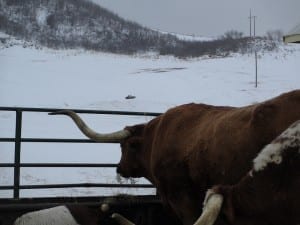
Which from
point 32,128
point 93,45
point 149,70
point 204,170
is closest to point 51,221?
point 204,170

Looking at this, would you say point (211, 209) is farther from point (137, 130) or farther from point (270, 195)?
point (137, 130)

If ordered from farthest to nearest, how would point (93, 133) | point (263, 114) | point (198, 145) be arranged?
1. point (93, 133)
2. point (198, 145)
3. point (263, 114)

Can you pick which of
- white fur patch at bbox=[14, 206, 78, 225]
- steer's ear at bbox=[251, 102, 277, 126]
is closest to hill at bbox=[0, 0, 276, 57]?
white fur patch at bbox=[14, 206, 78, 225]

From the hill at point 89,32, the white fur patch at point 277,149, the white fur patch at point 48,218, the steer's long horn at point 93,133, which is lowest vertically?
the white fur patch at point 48,218

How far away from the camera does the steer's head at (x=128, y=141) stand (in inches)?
253

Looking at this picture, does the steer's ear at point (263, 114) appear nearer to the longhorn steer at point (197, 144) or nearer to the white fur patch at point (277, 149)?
the longhorn steer at point (197, 144)

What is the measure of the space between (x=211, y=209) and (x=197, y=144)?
2013 millimetres

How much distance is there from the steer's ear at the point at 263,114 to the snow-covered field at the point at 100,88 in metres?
4.49

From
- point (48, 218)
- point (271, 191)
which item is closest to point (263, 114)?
point (271, 191)

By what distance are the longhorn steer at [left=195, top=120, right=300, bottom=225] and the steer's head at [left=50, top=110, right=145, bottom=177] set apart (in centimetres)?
316

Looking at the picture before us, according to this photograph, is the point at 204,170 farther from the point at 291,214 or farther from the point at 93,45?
the point at 93,45

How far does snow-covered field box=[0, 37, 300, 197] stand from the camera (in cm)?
1173

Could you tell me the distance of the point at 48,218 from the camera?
612 cm

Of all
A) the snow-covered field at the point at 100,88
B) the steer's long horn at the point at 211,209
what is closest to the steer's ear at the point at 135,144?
the snow-covered field at the point at 100,88
